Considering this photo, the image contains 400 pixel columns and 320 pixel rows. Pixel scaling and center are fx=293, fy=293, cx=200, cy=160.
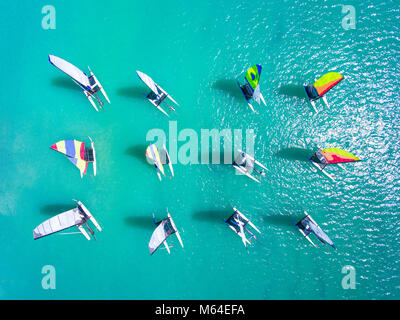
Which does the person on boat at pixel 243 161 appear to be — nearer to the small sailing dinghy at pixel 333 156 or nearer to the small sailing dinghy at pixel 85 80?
the small sailing dinghy at pixel 333 156

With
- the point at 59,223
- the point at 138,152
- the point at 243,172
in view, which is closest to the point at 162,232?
the point at 138,152

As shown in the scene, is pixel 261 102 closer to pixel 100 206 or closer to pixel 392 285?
pixel 100 206

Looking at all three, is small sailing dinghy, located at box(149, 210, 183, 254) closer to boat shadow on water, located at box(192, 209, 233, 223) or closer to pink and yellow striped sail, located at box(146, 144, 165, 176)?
boat shadow on water, located at box(192, 209, 233, 223)

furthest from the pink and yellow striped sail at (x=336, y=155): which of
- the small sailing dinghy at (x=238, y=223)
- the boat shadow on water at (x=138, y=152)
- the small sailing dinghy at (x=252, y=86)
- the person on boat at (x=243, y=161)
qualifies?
the boat shadow on water at (x=138, y=152)

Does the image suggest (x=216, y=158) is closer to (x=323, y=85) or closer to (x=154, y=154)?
(x=154, y=154)

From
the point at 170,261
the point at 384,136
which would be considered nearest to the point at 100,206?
the point at 170,261

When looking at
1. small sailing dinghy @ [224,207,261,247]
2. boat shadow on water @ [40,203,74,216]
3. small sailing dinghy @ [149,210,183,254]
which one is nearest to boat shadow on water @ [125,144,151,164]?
small sailing dinghy @ [149,210,183,254]
